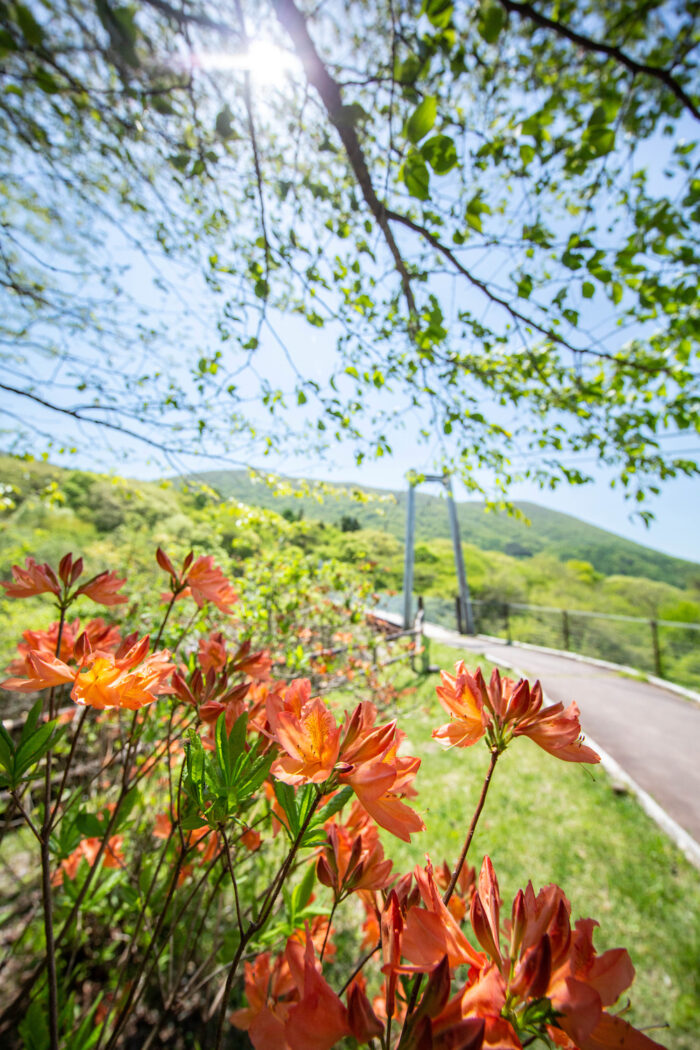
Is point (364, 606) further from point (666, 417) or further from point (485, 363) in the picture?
point (666, 417)

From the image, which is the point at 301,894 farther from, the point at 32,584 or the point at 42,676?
the point at 32,584

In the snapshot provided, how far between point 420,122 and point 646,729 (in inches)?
272

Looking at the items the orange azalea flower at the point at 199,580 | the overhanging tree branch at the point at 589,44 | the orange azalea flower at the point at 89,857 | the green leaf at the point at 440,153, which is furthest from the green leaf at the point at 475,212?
→ the orange azalea flower at the point at 89,857

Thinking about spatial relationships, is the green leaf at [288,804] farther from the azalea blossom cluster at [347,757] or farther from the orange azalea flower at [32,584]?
the orange azalea flower at [32,584]

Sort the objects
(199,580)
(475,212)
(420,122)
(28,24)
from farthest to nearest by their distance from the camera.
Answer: (475,212) → (28,24) → (420,122) → (199,580)

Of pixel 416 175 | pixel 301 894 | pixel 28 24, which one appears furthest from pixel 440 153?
pixel 301 894

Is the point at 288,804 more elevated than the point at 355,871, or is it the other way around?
the point at 288,804

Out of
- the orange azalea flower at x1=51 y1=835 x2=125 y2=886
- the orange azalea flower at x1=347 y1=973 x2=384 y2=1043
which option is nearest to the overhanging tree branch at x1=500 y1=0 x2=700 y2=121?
the orange azalea flower at x1=347 y1=973 x2=384 y2=1043

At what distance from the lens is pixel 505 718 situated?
1.90ft

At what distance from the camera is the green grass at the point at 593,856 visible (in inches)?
82.9

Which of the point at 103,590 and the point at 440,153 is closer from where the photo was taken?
the point at 103,590

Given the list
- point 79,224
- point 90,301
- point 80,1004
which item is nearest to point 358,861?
point 80,1004

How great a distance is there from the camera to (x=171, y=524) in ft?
47.3

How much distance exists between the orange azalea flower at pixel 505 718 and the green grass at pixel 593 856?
153 cm
